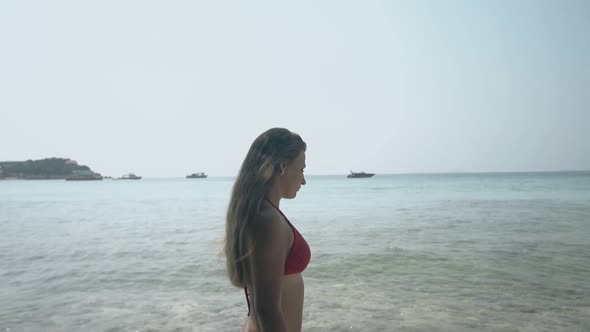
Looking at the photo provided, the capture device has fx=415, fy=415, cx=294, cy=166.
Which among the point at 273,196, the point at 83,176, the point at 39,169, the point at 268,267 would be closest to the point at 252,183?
the point at 273,196

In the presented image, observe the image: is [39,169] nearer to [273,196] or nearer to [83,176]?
[83,176]

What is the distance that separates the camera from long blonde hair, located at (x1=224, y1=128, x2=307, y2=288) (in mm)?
2039

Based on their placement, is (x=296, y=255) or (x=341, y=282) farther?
(x=341, y=282)

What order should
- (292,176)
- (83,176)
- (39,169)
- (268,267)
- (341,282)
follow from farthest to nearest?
1. (39,169)
2. (83,176)
3. (341,282)
4. (292,176)
5. (268,267)

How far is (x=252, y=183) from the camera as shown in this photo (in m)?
2.09

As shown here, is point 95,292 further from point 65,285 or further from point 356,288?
point 356,288

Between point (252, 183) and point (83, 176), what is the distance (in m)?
178

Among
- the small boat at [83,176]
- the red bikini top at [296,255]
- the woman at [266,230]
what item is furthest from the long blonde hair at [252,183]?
the small boat at [83,176]

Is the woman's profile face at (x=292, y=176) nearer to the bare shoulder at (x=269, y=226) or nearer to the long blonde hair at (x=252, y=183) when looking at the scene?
the long blonde hair at (x=252, y=183)

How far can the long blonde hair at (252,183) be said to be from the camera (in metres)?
2.04

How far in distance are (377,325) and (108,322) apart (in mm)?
4394

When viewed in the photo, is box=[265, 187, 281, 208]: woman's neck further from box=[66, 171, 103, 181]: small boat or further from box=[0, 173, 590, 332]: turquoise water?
box=[66, 171, 103, 181]: small boat

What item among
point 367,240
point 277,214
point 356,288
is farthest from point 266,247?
point 367,240

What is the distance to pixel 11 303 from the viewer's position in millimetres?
8086
